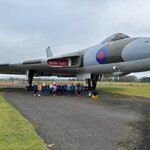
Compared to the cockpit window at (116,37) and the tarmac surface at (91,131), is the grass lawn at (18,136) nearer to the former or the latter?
the tarmac surface at (91,131)

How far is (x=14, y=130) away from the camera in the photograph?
7547mm

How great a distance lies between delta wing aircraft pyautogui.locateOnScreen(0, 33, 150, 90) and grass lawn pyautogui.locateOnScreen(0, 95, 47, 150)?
8235mm

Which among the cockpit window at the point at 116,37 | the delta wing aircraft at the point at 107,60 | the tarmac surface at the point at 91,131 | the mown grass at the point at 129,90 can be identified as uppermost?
the cockpit window at the point at 116,37

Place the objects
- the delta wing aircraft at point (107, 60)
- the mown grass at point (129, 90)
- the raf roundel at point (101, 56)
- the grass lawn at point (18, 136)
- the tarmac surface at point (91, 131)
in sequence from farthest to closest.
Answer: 1. the mown grass at point (129, 90)
2. the raf roundel at point (101, 56)
3. the delta wing aircraft at point (107, 60)
4. the tarmac surface at point (91, 131)
5. the grass lawn at point (18, 136)

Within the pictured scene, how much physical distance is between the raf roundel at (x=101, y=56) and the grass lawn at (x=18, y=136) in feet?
29.9

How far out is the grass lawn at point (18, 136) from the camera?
19.6ft

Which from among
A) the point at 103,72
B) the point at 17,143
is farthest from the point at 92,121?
the point at 103,72

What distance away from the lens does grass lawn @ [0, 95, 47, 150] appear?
5969 mm

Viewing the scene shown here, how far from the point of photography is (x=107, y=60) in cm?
1692

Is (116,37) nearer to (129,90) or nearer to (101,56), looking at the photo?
(101,56)

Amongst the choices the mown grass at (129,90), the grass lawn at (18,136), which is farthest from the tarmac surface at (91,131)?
the mown grass at (129,90)

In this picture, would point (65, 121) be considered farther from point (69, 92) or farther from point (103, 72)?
point (69, 92)

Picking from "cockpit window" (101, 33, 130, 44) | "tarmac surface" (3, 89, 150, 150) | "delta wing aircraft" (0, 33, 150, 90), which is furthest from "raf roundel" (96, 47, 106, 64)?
"tarmac surface" (3, 89, 150, 150)

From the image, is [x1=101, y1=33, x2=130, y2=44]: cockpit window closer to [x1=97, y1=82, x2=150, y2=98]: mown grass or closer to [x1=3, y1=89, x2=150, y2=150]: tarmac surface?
[x1=97, y1=82, x2=150, y2=98]: mown grass
